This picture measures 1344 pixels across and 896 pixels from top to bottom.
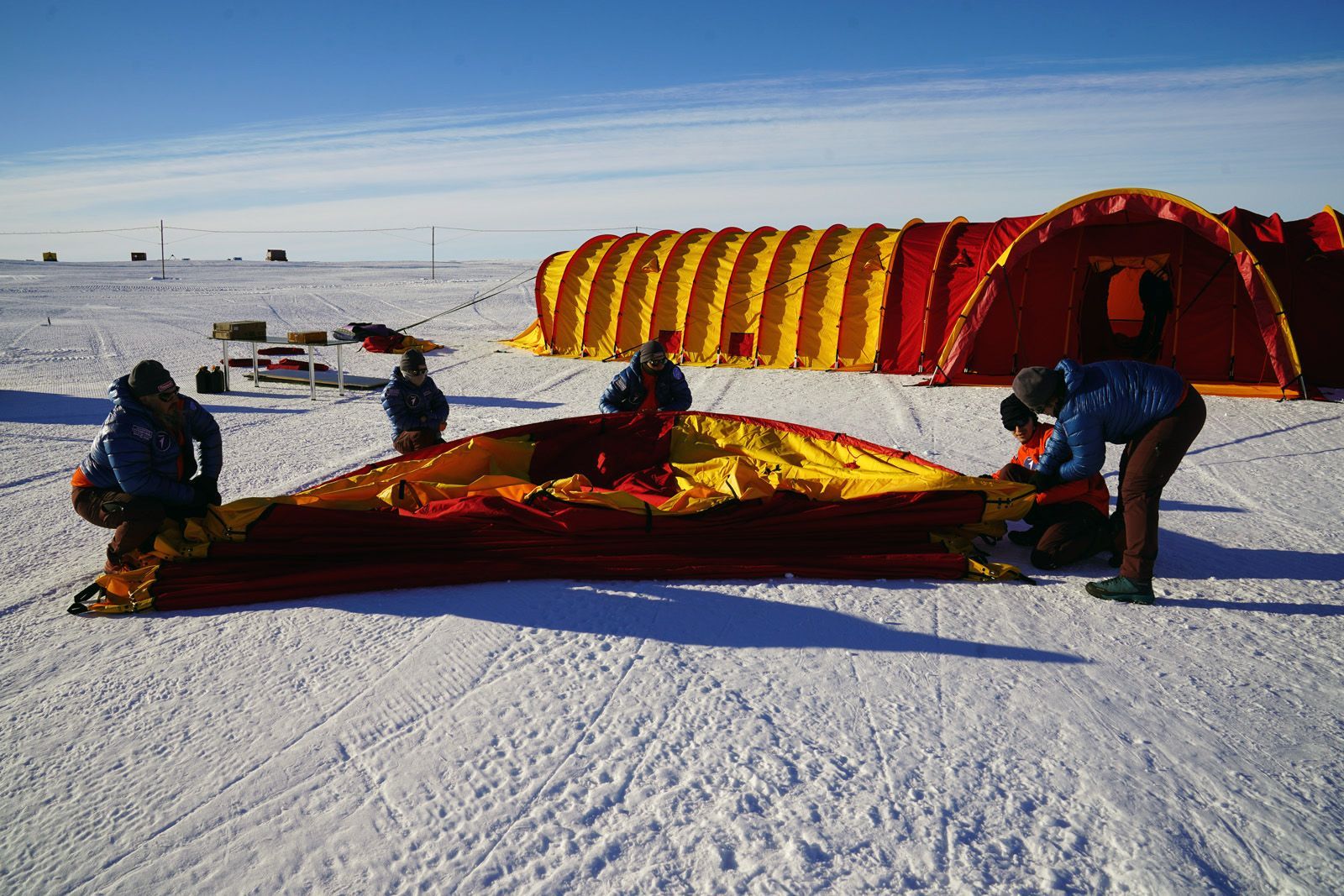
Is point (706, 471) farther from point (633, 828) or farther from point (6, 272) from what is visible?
point (6, 272)

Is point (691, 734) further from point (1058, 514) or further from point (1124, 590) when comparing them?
point (1058, 514)

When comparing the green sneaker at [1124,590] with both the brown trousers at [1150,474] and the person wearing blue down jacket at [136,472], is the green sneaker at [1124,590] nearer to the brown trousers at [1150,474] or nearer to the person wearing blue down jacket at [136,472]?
the brown trousers at [1150,474]

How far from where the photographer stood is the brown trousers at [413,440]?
6422mm

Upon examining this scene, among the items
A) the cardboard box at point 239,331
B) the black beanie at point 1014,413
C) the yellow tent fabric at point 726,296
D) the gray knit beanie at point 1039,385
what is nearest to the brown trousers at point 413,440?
the black beanie at point 1014,413

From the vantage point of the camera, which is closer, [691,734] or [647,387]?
[691,734]

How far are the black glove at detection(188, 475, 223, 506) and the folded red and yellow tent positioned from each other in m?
0.21

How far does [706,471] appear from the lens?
5.84 meters

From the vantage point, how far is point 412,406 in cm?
660

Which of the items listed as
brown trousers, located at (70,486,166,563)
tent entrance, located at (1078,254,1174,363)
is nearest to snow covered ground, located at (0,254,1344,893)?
brown trousers, located at (70,486,166,563)

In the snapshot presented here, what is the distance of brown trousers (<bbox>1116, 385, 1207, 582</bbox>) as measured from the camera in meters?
4.32

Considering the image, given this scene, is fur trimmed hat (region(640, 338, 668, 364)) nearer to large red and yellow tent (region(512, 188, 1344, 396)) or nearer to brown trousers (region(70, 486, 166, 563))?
brown trousers (region(70, 486, 166, 563))

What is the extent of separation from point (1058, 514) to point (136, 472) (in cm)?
483

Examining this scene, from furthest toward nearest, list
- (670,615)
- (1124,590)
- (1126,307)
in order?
1. (1126,307)
2. (1124,590)
3. (670,615)


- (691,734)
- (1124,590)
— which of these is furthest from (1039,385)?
(691,734)
